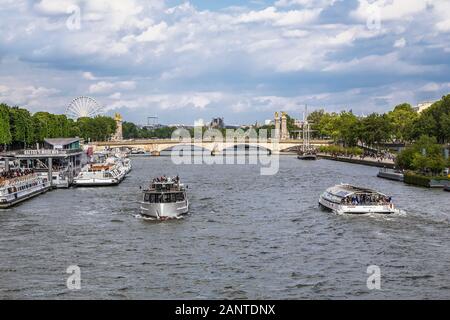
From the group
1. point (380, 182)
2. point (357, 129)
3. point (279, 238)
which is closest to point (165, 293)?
point (279, 238)

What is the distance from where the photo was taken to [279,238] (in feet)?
128

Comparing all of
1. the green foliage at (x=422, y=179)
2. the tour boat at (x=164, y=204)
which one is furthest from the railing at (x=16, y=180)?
the green foliage at (x=422, y=179)

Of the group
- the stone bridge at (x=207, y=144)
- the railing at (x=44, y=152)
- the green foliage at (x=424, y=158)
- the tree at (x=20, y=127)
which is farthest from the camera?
the stone bridge at (x=207, y=144)

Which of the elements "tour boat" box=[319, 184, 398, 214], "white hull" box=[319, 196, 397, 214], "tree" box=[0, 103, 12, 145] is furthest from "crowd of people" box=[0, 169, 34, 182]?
"tree" box=[0, 103, 12, 145]

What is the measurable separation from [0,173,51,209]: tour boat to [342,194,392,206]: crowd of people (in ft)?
81.9

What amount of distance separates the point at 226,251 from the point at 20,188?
29.3m

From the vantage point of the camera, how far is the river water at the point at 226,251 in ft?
91.2

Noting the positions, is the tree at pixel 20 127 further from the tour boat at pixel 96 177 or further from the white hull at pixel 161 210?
the white hull at pixel 161 210

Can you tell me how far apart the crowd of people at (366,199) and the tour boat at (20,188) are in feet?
81.9

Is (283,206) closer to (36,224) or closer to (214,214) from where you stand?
(214,214)

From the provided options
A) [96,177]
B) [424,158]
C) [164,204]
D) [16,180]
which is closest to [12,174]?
[16,180]

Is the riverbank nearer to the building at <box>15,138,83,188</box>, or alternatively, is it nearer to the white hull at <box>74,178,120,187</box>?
the white hull at <box>74,178,120,187</box>

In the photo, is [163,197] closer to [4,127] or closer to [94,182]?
[94,182]
